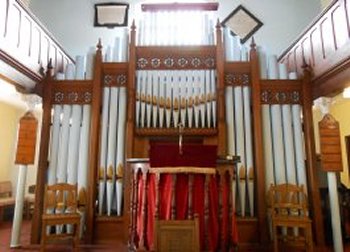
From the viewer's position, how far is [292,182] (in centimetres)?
488

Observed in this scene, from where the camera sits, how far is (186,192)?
3354 millimetres

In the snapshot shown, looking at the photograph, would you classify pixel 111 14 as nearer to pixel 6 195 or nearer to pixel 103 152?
pixel 103 152

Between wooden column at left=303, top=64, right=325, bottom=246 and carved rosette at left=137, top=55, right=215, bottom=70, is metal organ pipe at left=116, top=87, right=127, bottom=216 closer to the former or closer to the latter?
carved rosette at left=137, top=55, right=215, bottom=70

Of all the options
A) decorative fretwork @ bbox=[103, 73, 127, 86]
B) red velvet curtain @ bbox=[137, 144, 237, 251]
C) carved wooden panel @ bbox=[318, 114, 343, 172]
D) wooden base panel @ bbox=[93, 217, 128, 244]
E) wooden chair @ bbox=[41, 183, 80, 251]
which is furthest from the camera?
decorative fretwork @ bbox=[103, 73, 127, 86]

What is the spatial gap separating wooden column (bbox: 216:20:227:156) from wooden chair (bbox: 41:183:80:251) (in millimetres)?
2205

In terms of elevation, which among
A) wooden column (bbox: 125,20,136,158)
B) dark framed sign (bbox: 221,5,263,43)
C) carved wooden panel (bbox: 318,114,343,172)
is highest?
dark framed sign (bbox: 221,5,263,43)

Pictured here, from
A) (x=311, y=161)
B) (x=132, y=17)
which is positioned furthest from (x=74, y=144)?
(x=132, y=17)

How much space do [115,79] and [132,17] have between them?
2784 mm

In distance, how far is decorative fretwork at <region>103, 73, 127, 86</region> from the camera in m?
5.36

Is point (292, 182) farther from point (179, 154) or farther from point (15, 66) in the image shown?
point (15, 66)

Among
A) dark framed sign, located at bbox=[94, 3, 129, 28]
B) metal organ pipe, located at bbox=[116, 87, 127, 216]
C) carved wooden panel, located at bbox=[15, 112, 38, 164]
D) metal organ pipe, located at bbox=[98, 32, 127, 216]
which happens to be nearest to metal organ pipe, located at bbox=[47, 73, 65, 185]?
carved wooden panel, located at bbox=[15, 112, 38, 164]

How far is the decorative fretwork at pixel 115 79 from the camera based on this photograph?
536cm

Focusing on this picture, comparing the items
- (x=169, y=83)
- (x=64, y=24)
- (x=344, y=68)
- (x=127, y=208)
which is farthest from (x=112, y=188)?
(x=64, y=24)

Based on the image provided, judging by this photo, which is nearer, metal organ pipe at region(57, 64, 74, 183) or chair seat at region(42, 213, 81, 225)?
chair seat at region(42, 213, 81, 225)
